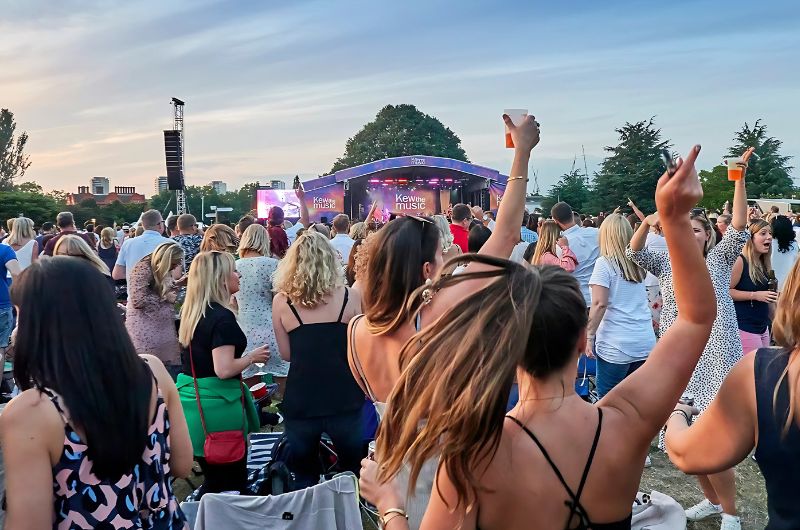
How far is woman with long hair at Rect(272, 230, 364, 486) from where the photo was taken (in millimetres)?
3381

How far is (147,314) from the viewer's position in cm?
477

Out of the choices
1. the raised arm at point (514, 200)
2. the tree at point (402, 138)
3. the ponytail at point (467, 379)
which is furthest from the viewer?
the tree at point (402, 138)

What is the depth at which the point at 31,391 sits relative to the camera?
168 centimetres

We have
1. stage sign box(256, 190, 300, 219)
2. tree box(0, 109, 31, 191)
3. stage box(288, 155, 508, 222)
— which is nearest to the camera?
Result: stage sign box(256, 190, 300, 219)

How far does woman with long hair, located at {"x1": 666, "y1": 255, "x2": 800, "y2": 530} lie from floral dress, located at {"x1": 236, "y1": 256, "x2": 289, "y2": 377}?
4.25m

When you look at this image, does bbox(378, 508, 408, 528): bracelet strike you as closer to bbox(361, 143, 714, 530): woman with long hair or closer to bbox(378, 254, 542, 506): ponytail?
bbox(361, 143, 714, 530): woman with long hair

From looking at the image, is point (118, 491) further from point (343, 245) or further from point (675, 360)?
point (343, 245)

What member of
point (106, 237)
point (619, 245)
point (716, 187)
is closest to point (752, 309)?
point (619, 245)

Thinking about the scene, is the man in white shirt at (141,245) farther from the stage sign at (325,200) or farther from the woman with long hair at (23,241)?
the stage sign at (325,200)

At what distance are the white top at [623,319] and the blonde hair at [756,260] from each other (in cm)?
104

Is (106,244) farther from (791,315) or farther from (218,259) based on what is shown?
(791,315)

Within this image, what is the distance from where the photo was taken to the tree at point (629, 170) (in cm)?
3669

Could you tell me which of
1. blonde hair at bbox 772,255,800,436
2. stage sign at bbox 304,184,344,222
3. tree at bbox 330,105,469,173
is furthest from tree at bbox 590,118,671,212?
blonde hair at bbox 772,255,800,436

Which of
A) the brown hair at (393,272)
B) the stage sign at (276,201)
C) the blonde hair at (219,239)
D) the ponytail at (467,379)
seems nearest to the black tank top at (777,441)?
the ponytail at (467,379)
